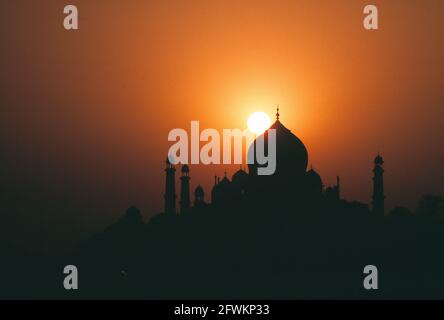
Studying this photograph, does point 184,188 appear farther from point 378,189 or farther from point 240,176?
point 378,189

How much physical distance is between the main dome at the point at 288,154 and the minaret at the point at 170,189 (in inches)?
89.6

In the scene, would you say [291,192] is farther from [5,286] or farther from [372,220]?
[5,286]

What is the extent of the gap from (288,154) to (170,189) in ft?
12.0

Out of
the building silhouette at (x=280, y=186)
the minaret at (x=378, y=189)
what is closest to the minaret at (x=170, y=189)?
the building silhouette at (x=280, y=186)

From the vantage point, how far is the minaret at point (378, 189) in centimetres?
4862

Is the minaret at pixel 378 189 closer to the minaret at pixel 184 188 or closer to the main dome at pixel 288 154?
the main dome at pixel 288 154

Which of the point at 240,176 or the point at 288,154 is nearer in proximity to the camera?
the point at 288,154

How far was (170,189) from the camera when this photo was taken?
49094 mm

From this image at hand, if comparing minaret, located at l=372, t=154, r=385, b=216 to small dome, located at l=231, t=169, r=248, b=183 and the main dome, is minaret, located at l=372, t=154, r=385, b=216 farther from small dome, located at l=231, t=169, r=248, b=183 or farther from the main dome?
small dome, located at l=231, t=169, r=248, b=183

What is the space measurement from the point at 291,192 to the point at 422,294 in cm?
701

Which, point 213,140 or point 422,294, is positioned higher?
point 213,140

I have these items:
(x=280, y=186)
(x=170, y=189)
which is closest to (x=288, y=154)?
(x=280, y=186)

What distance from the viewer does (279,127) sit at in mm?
Answer: 48312
